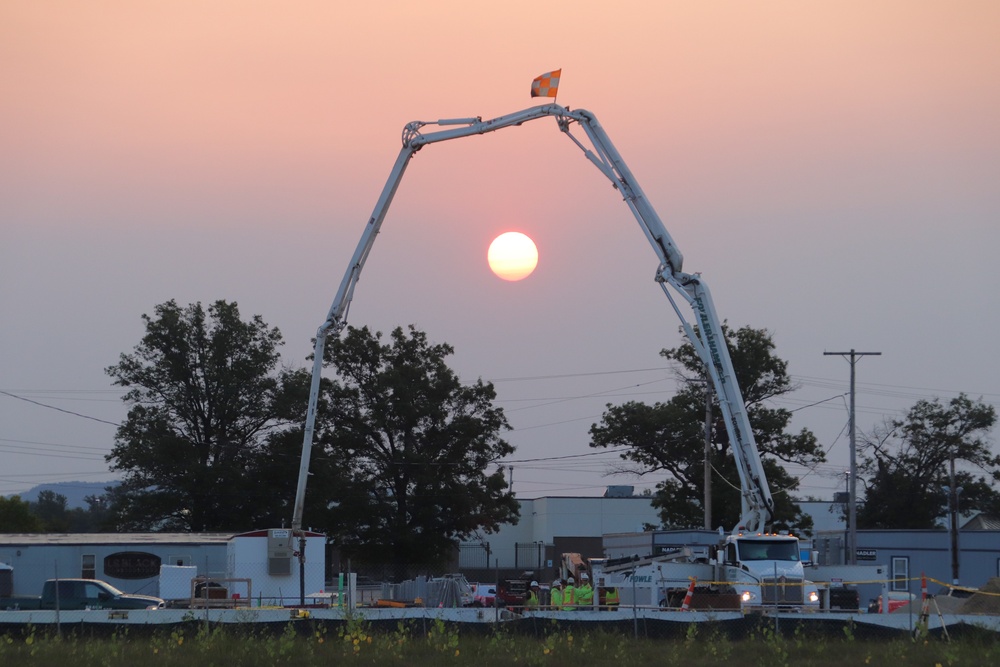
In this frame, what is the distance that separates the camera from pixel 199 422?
67.9 metres

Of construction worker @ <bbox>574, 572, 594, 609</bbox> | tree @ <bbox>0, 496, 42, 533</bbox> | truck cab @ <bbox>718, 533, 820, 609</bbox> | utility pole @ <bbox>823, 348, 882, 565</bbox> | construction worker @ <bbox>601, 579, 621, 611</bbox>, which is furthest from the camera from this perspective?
tree @ <bbox>0, 496, 42, 533</bbox>

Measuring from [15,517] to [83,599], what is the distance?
161 ft

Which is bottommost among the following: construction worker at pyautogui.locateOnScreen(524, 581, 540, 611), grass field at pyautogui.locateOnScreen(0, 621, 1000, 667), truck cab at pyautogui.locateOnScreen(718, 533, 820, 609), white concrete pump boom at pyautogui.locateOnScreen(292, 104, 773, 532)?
construction worker at pyautogui.locateOnScreen(524, 581, 540, 611)

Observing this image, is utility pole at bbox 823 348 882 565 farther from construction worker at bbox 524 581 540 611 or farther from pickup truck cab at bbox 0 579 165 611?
pickup truck cab at bbox 0 579 165 611

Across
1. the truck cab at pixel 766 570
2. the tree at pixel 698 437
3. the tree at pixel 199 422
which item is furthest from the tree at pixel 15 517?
the truck cab at pixel 766 570

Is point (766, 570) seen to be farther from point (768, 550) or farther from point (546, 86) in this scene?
point (546, 86)

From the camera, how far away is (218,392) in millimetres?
67562

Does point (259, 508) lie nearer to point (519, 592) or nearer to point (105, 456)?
point (105, 456)

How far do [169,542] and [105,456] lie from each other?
2203 centimetres

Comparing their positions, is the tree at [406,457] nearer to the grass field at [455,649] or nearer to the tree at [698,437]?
the tree at [698,437]

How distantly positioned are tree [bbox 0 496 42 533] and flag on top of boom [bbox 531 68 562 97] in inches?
2342

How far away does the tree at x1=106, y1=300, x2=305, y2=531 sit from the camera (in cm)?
6481

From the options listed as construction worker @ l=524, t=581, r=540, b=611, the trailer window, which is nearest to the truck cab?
construction worker @ l=524, t=581, r=540, b=611

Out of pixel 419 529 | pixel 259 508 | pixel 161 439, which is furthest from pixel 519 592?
pixel 161 439
